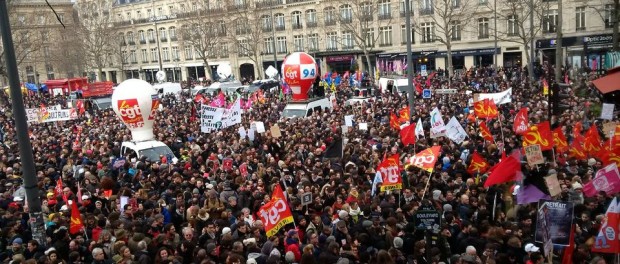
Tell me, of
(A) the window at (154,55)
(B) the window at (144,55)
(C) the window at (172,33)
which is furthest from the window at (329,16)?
(B) the window at (144,55)

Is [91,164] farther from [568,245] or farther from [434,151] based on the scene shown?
[568,245]

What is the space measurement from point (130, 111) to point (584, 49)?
924 inches

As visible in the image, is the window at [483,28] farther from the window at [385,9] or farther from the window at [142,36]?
the window at [142,36]

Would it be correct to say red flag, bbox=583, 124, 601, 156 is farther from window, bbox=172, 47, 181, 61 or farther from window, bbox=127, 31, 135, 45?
window, bbox=127, 31, 135, 45

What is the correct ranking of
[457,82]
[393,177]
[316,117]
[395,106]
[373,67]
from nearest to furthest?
1. [393,177]
2. [316,117]
3. [395,106]
4. [457,82]
5. [373,67]

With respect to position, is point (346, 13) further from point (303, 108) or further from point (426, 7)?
point (303, 108)

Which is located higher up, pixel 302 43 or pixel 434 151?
pixel 302 43

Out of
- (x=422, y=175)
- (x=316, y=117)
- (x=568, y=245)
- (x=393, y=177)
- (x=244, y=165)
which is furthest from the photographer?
(x=316, y=117)

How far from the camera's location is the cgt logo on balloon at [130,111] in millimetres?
19312

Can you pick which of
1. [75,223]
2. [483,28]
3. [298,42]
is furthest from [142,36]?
[75,223]

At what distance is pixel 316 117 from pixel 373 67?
32.1 metres

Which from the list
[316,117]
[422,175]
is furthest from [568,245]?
[316,117]

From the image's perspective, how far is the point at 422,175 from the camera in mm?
12633

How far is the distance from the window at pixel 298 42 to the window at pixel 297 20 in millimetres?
974
